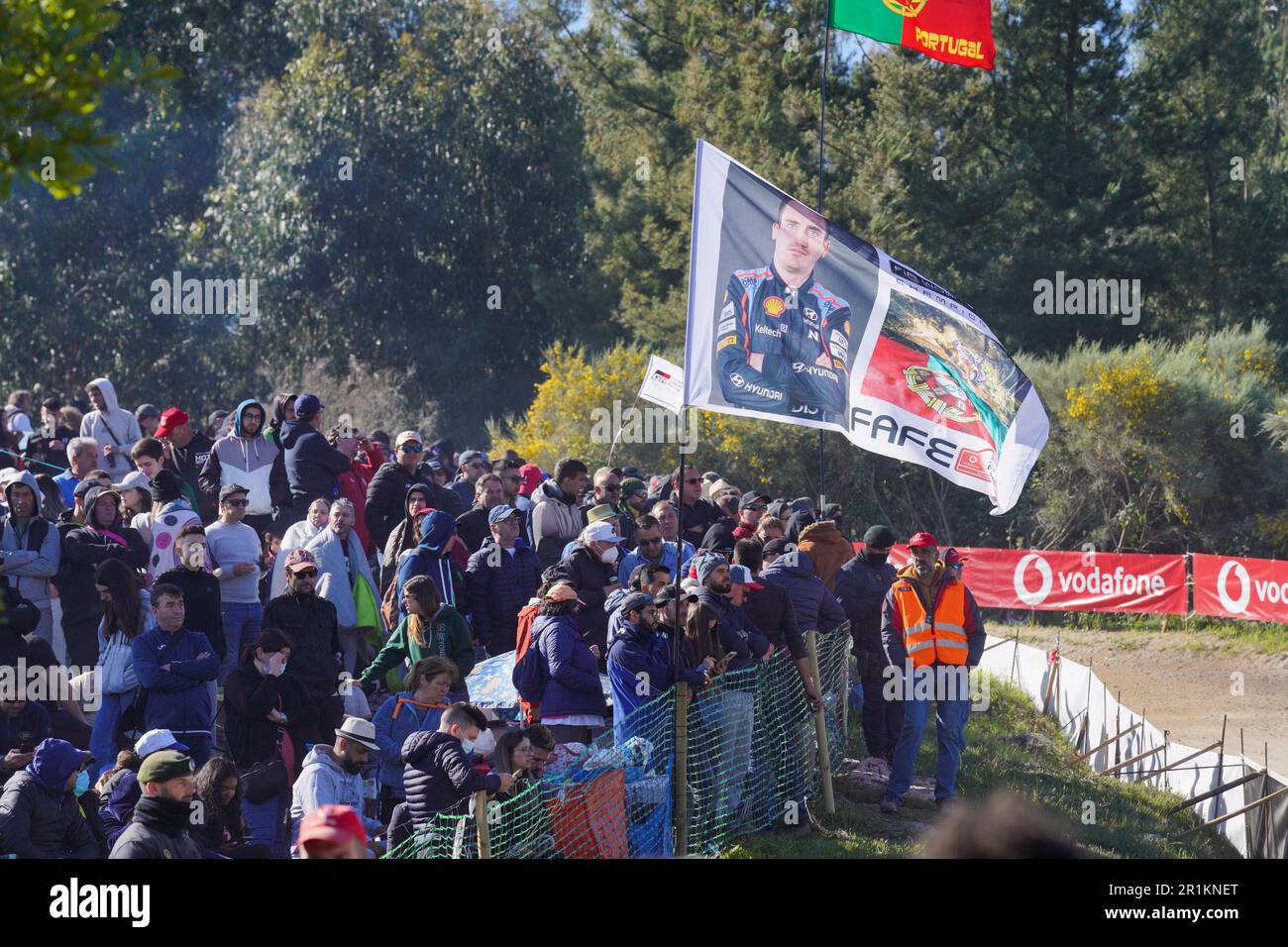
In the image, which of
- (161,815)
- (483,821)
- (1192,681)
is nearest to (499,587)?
(483,821)

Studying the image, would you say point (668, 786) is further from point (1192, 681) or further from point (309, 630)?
point (1192, 681)

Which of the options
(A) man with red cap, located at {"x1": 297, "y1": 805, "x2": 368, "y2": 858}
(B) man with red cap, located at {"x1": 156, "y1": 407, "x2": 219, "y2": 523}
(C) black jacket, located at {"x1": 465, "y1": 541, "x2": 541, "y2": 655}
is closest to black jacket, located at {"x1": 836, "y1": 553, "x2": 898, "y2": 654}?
(C) black jacket, located at {"x1": 465, "y1": 541, "x2": 541, "y2": 655}

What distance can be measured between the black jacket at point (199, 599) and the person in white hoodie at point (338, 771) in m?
1.68

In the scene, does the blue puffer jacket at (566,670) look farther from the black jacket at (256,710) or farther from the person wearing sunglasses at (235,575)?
the person wearing sunglasses at (235,575)

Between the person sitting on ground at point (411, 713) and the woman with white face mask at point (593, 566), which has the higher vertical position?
the woman with white face mask at point (593, 566)

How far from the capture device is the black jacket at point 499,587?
11312mm

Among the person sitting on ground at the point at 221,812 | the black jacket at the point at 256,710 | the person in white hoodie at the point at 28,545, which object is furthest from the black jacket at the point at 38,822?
the person in white hoodie at the point at 28,545

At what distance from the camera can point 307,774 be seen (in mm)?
8352

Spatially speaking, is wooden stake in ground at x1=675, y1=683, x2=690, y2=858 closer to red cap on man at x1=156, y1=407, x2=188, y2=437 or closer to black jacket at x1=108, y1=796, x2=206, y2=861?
black jacket at x1=108, y1=796, x2=206, y2=861

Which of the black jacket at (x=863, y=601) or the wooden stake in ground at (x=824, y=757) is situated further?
the black jacket at (x=863, y=601)

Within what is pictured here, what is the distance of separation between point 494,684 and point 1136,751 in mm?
7594

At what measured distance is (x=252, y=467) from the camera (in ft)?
42.6

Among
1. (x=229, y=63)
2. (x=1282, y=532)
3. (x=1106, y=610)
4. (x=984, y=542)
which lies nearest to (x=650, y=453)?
(x=984, y=542)
